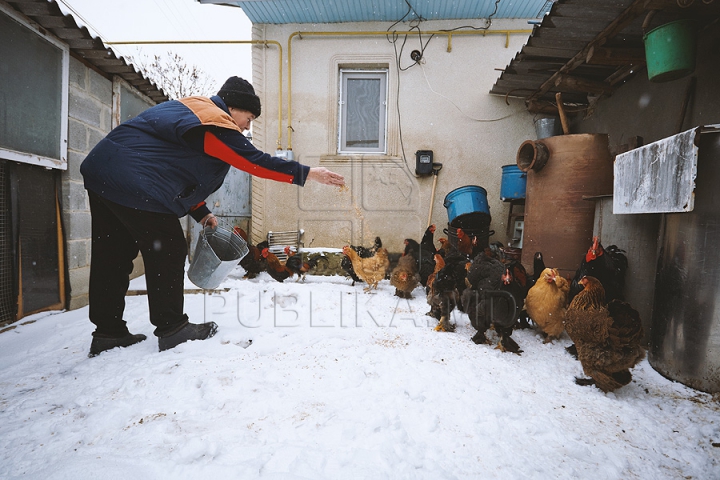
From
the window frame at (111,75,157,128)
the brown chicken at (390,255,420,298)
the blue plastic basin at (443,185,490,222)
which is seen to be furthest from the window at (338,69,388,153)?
the window frame at (111,75,157,128)

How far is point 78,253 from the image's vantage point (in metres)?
3.48

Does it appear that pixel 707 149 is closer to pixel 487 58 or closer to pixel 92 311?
pixel 92 311

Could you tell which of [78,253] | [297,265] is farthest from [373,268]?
[78,253]

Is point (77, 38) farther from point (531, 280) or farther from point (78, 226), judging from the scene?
point (531, 280)

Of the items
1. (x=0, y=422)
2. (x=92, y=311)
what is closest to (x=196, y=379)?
(x=0, y=422)

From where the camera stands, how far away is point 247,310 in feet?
11.2

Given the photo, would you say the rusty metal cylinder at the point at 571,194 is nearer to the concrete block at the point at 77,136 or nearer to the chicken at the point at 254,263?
the chicken at the point at 254,263

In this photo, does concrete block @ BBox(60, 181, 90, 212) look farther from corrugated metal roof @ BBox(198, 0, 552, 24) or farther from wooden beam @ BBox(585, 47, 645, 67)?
wooden beam @ BBox(585, 47, 645, 67)

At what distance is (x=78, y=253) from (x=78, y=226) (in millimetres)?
280

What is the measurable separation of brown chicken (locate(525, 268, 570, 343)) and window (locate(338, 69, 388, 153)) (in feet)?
13.9

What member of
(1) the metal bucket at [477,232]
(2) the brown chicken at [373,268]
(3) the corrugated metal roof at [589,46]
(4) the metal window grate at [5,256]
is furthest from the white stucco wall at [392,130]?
(4) the metal window grate at [5,256]

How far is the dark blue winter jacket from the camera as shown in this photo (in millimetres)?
2062

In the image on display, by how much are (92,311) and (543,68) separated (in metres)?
5.58

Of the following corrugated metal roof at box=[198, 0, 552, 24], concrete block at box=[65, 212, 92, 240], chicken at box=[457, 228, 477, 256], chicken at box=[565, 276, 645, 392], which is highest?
corrugated metal roof at box=[198, 0, 552, 24]
